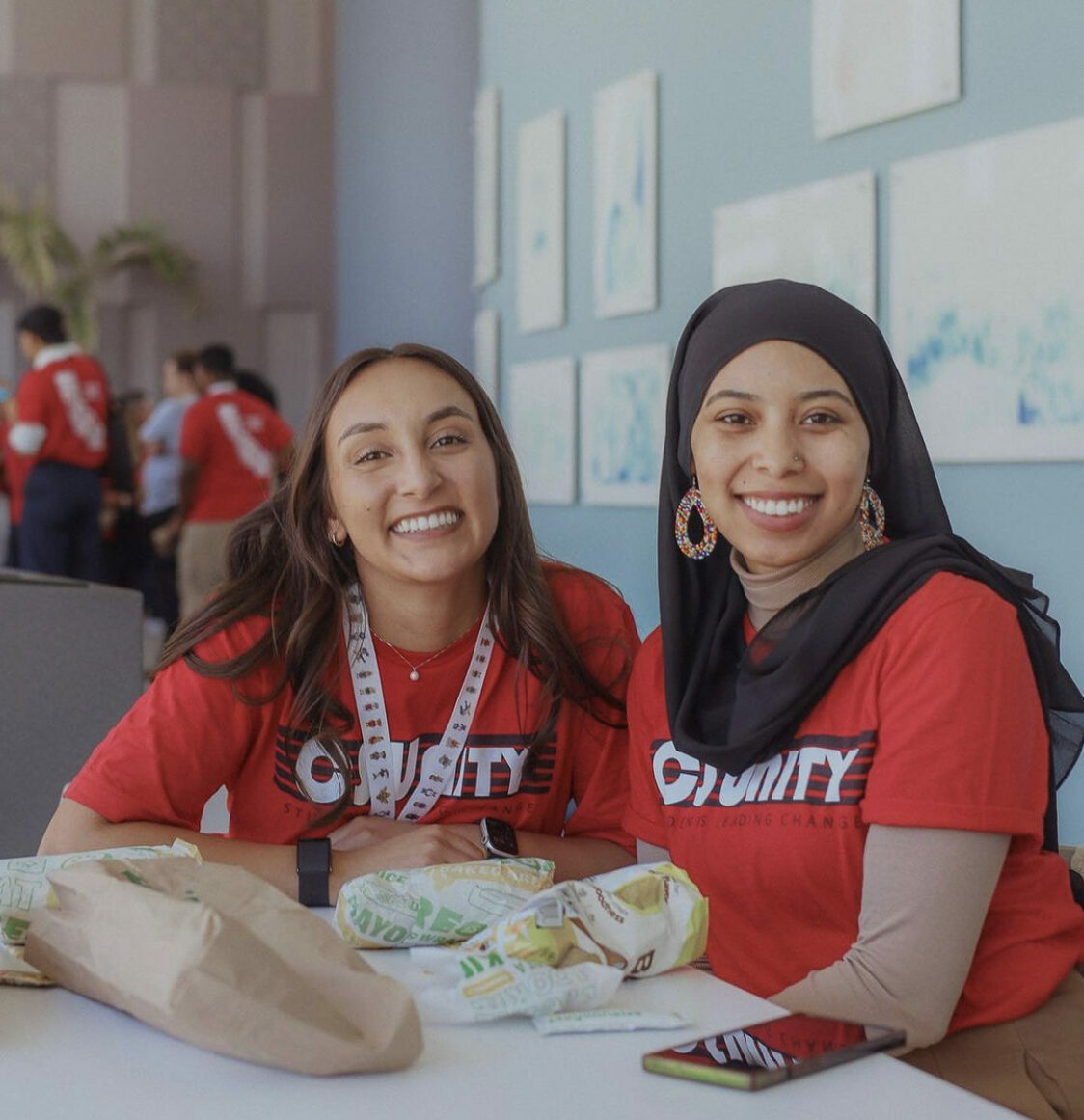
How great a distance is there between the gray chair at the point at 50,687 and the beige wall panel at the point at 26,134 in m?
9.58

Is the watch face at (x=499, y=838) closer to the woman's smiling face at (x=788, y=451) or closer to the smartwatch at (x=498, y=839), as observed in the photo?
the smartwatch at (x=498, y=839)

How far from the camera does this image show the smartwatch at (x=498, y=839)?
1.72 metres

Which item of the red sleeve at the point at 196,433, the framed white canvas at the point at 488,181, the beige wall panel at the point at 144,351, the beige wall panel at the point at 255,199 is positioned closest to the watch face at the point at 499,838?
the framed white canvas at the point at 488,181

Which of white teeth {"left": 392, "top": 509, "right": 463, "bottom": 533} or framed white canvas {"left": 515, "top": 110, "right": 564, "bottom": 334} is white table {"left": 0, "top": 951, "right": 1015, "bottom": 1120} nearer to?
white teeth {"left": 392, "top": 509, "right": 463, "bottom": 533}

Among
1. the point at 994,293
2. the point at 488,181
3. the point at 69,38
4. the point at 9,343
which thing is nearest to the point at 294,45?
the point at 69,38

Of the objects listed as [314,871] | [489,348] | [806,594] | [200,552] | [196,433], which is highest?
[489,348]

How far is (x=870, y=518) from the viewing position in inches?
68.0

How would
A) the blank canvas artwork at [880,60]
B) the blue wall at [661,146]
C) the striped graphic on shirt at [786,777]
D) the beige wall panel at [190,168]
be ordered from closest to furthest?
the striped graphic on shirt at [786,777] → the blue wall at [661,146] → the blank canvas artwork at [880,60] → the beige wall panel at [190,168]

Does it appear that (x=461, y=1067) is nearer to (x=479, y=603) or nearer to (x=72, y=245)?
(x=479, y=603)

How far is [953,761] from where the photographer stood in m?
1.41

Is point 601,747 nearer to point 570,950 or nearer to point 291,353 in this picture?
point 570,950

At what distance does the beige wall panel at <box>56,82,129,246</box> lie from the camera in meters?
11.3

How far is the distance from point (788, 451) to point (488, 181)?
4.56 meters

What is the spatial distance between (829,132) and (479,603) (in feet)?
6.75
